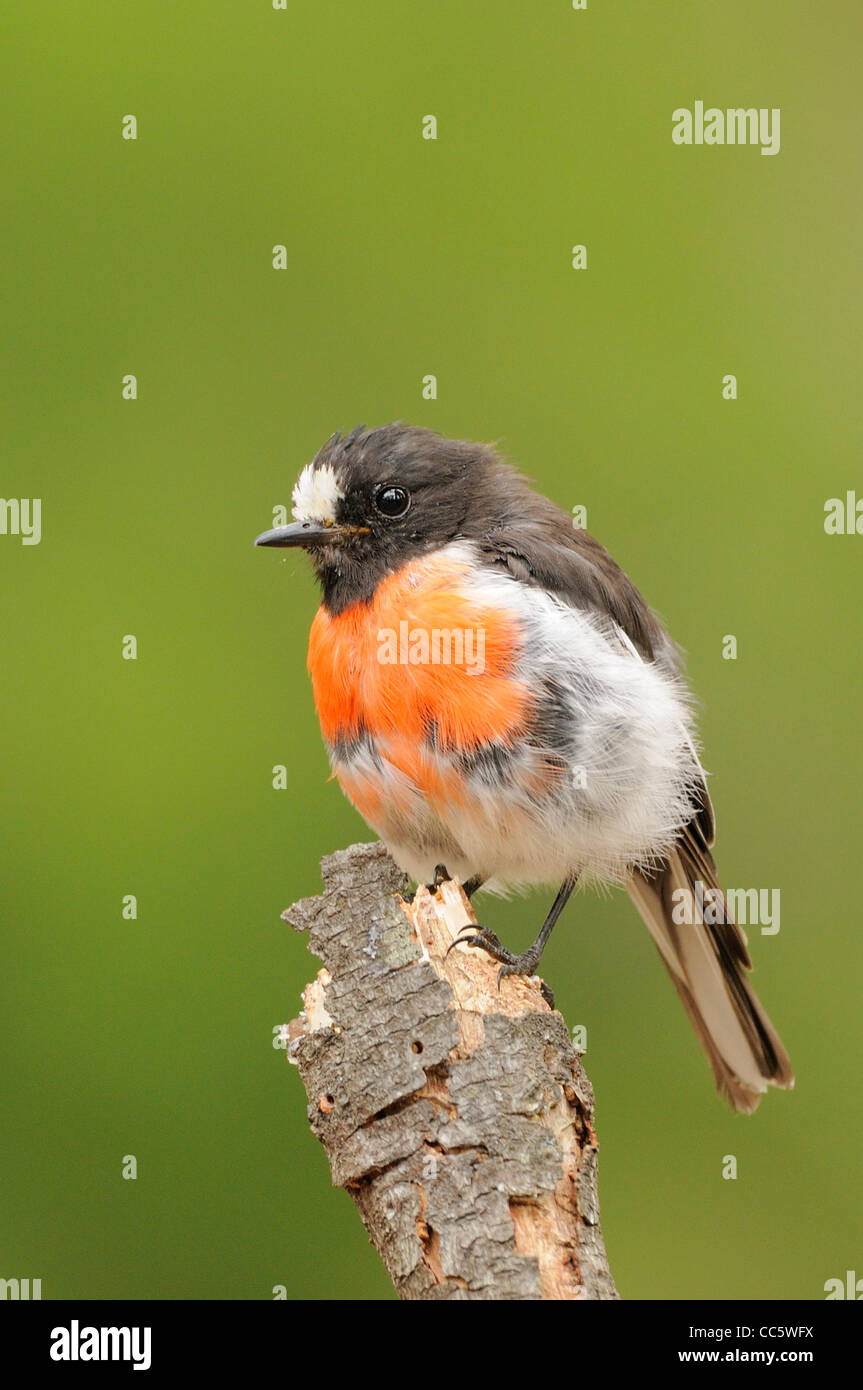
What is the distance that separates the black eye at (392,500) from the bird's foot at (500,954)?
55.9 inches

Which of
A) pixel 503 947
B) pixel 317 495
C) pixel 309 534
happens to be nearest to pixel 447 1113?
pixel 503 947

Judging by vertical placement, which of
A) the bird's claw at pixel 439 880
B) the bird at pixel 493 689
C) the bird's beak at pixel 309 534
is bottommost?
the bird's claw at pixel 439 880

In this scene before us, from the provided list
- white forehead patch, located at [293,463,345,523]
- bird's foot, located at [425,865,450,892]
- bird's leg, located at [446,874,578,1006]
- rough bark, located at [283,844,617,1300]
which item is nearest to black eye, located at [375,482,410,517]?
white forehead patch, located at [293,463,345,523]

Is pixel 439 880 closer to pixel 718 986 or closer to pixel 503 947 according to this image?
pixel 503 947

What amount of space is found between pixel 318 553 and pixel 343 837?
143cm

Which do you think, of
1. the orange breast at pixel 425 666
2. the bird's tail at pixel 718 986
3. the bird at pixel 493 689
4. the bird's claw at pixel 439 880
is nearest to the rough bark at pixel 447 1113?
the bird's claw at pixel 439 880

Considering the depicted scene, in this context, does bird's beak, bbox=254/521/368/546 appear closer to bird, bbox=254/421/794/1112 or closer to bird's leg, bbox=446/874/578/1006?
bird, bbox=254/421/794/1112

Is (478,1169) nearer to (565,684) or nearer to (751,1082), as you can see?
(565,684)

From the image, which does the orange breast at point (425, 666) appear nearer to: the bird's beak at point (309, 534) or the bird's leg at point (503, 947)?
the bird's beak at point (309, 534)

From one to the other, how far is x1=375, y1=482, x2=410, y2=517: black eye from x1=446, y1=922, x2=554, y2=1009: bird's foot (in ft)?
4.66

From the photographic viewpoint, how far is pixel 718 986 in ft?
15.9

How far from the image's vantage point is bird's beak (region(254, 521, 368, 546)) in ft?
14.2

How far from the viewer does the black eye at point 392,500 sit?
14.3ft

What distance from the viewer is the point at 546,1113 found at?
2900 millimetres
